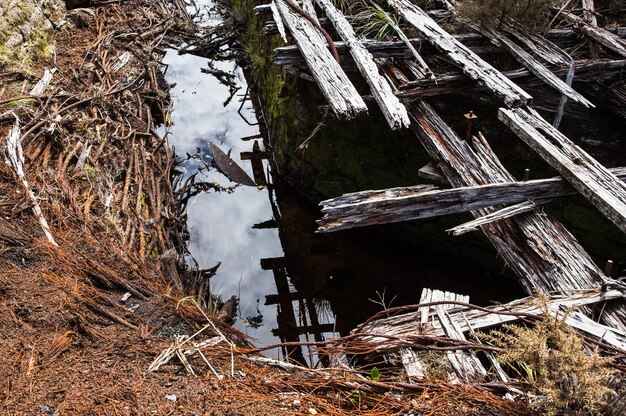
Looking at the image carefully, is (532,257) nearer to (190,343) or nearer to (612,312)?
(612,312)

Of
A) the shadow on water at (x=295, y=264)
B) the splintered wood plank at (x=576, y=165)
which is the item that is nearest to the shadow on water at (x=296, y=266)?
the shadow on water at (x=295, y=264)

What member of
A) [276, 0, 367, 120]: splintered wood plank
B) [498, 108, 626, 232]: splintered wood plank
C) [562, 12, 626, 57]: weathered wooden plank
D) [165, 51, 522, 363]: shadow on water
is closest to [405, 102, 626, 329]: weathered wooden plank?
[498, 108, 626, 232]: splintered wood plank

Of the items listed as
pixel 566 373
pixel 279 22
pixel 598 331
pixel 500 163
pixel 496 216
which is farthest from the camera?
pixel 279 22

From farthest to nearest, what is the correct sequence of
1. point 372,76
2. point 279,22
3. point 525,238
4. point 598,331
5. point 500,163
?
point 279,22 < point 372,76 < point 500,163 < point 525,238 < point 598,331

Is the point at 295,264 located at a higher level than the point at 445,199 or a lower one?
lower

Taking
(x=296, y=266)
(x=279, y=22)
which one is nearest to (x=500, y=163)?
(x=296, y=266)

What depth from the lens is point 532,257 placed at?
10.8ft

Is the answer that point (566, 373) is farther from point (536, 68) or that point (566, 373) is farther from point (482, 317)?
point (536, 68)

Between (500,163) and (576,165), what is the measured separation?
518 millimetres

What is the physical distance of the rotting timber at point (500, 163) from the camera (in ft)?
10.4

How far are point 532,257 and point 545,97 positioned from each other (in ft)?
6.53

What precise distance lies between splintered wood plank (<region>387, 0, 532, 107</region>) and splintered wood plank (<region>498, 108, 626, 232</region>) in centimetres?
12

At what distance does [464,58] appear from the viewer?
4.30 metres

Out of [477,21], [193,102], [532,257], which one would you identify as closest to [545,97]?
[477,21]
